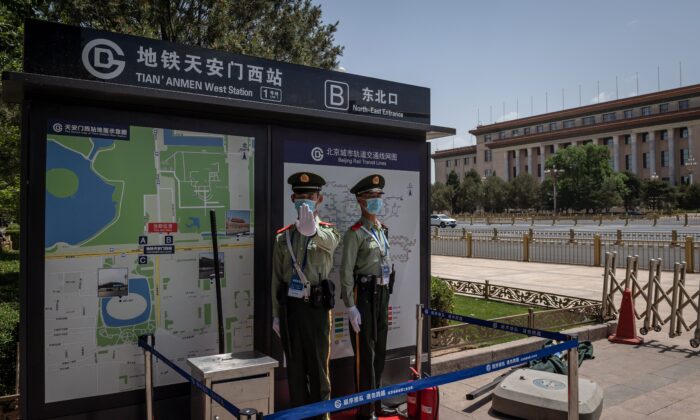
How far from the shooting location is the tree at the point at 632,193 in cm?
7506

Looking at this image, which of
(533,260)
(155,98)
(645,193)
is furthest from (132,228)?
(645,193)

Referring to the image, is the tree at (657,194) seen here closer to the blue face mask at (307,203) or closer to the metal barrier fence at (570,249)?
the metal barrier fence at (570,249)

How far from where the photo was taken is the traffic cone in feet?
26.3

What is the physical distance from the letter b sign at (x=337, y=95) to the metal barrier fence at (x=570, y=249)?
45.4 ft

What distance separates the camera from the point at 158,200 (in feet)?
14.4

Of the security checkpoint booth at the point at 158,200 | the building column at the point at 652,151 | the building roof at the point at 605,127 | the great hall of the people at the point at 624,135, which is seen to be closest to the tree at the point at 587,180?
the great hall of the people at the point at 624,135

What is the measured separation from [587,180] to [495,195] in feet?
45.4

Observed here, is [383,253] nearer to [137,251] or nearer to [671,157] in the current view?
[137,251]

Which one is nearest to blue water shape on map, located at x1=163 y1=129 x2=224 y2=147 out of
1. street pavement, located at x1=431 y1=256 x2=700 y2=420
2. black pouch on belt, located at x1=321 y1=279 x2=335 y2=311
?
black pouch on belt, located at x1=321 y1=279 x2=335 y2=311

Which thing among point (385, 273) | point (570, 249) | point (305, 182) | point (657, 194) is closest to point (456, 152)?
point (657, 194)

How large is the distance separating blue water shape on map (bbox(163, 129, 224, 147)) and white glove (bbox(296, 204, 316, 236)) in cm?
107

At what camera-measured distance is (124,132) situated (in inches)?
167

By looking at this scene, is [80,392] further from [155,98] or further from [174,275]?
[155,98]

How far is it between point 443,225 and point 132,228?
48872mm
